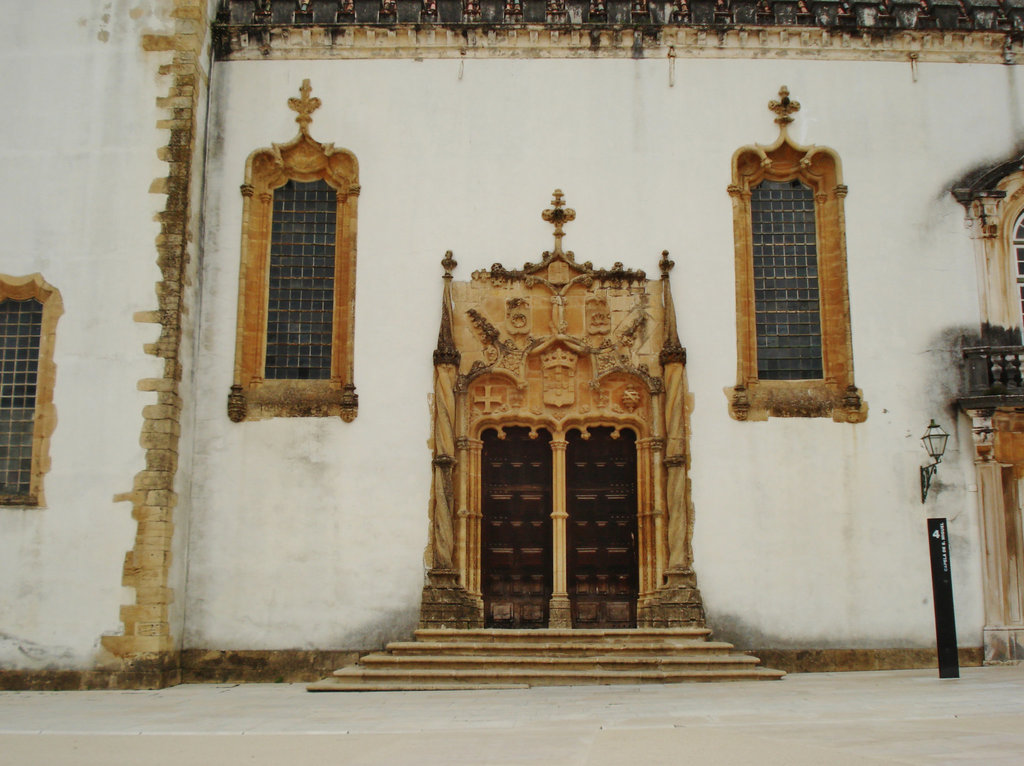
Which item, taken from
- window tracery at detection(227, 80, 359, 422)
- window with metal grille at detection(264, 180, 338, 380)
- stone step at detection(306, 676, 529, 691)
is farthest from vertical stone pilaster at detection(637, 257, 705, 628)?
window with metal grille at detection(264, 180, 338, 380)

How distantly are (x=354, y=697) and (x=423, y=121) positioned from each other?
8146 mm

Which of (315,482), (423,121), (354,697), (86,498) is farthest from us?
(423,121)

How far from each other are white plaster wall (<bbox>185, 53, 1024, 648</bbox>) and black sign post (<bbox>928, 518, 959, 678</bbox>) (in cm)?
207

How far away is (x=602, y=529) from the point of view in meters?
14.7

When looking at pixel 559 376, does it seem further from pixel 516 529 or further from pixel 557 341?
pixel 516 529

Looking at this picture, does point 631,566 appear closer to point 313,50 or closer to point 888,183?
point 888,183

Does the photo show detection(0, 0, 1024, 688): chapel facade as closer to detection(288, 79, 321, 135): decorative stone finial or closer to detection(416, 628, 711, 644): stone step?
detection(288, 79, 321, 135): decorative stone finial

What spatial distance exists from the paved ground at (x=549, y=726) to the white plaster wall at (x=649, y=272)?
2.19 meters

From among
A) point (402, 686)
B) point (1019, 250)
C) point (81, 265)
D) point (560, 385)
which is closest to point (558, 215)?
point (560, 385)

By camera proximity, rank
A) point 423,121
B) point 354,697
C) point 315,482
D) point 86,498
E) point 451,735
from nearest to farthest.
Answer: point 451,735 → point 354,697 → point 86,498 → point 315,482 → point 423,121

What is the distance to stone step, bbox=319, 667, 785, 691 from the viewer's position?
12.2 m

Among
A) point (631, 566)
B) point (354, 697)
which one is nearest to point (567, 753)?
point (354, 697)

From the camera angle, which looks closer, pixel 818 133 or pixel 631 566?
pixel 631 566

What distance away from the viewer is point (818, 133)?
1553 cm
